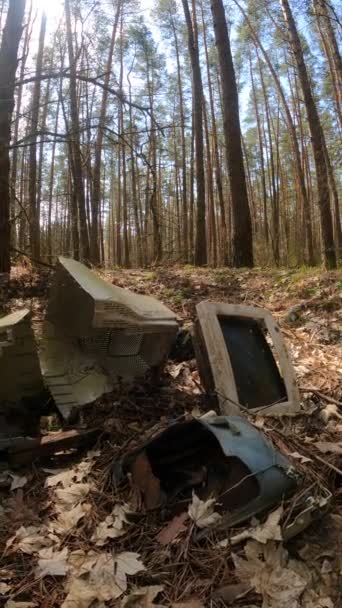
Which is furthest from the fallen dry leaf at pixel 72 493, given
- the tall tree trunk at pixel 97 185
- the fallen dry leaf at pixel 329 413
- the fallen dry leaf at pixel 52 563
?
the tall tree trunk at pixel 97 185

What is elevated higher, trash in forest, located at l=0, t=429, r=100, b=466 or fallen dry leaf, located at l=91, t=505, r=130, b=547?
trash in forest, located at l=0, t=429, r=100, b=466

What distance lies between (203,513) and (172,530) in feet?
0.45

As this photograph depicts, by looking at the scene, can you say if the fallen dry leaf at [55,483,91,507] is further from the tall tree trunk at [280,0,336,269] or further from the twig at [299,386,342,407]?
the tall tree trunk at [280,0,336,269]

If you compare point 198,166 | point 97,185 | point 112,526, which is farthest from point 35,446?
point 97,185

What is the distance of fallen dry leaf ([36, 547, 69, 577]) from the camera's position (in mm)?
1598

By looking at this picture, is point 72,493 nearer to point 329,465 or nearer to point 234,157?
point 329,465

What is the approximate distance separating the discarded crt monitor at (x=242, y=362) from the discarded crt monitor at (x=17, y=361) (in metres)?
1.02

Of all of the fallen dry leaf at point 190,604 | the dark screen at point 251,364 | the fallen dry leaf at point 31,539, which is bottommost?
the fallen dry leaf at point 190,604

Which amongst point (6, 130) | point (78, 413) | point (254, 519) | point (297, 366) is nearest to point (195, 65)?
point (6, 130)

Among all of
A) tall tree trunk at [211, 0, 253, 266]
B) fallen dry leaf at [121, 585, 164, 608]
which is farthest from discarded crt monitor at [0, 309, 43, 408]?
tall tree trunk at [211, 0, 253, 266]

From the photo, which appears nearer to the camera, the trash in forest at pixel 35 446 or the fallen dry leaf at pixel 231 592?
the fallen dry leaf at pixel 231 592

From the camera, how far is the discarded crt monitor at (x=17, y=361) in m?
2.60

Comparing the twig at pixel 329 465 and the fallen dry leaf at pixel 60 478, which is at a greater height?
the twig at pixel 329 465

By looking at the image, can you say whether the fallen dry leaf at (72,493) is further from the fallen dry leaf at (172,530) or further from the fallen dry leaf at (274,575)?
the fallen dry leaf at (274,575)
